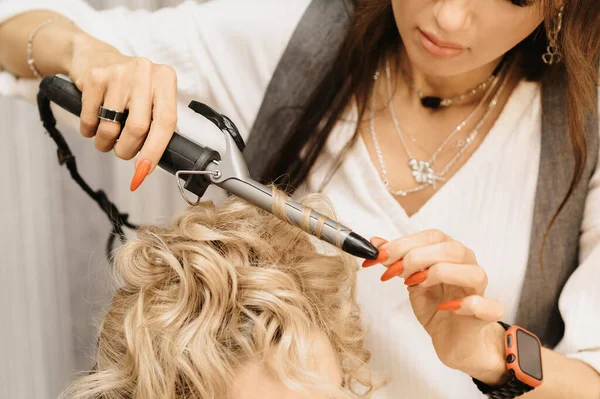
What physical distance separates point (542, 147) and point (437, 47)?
0.25 metres

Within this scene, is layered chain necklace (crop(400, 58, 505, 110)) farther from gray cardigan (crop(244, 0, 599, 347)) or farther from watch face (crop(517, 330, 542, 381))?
watch face (crop(517, 330, 542, 381))

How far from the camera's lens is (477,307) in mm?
650

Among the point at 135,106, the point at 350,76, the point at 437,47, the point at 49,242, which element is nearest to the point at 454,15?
the point at 437,47

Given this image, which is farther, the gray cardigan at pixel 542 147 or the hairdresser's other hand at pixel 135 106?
the gray cardigan at pixel 542 147

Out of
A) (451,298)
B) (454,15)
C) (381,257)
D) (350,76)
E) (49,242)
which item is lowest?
(49,242)

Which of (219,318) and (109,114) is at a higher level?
(109,114)

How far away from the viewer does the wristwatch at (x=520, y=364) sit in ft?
2.44

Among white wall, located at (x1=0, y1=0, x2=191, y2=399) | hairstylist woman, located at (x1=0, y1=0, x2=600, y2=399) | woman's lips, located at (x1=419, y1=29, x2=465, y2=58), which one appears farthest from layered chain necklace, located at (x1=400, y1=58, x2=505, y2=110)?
white wall, located at (x1=0, y1=0, x2=191, y2=399)

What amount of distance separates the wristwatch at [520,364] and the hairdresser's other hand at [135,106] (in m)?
Answer: 0.50

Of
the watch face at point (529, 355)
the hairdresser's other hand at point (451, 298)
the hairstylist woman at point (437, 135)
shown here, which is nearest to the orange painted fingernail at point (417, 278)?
the hairdresser's other hand at point (451, 298)

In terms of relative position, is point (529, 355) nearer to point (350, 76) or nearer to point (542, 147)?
point (542, 147)

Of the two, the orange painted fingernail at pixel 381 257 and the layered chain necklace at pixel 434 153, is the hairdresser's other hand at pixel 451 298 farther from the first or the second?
the layered chain necklace at pixel 434 153

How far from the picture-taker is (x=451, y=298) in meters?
0.73

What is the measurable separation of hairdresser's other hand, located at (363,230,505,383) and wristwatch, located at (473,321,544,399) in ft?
0.05
